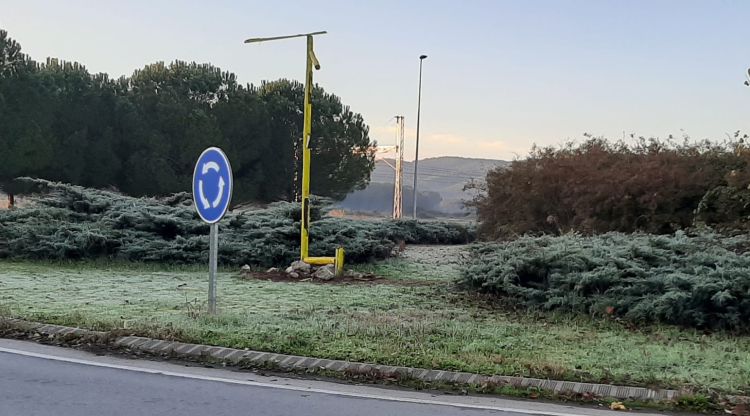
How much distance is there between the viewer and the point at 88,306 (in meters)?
8.92

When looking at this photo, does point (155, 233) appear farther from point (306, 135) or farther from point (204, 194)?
point (204, 194)

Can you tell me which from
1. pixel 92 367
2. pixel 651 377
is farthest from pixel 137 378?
pixel 651 377

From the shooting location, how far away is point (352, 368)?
Answer: 19.8 feet

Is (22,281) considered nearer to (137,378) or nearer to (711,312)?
(137,378)

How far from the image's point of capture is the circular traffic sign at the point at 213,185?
8.23 meters

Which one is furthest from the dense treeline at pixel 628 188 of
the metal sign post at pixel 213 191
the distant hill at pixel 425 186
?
the distant hill at pixel 425 186

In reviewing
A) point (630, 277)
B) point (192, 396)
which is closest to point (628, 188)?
point (630, 277)

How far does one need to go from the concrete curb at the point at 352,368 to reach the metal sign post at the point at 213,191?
5.06ft

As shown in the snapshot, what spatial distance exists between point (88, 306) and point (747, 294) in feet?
25.5

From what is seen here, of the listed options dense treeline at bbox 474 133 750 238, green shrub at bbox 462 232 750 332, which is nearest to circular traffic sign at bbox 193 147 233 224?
green shrub at bbox 462 232 750 332

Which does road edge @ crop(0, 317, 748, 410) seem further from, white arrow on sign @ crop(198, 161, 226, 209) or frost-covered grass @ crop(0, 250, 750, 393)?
white arrow on sign @ crop(198, 161, 226, 209)

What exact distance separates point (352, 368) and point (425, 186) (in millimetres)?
74239

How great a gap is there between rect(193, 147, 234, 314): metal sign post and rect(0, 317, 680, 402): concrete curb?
154 cm

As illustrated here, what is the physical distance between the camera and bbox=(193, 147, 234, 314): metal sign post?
8.23 meters
